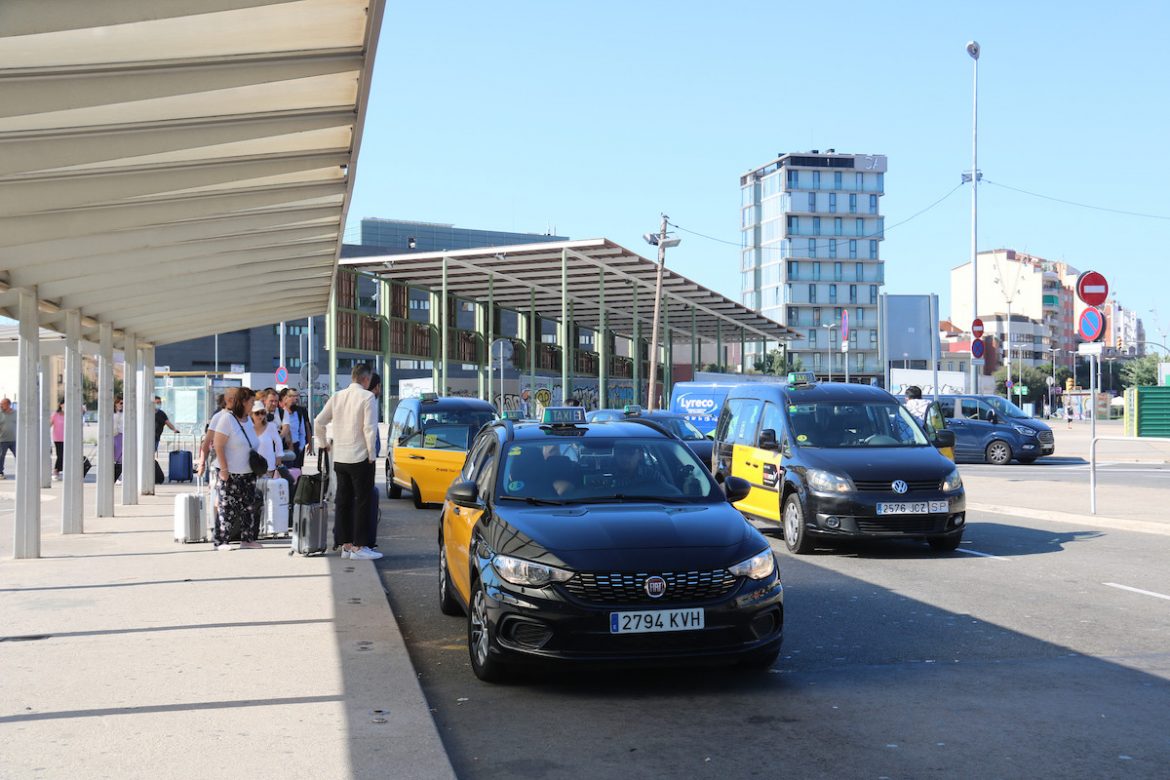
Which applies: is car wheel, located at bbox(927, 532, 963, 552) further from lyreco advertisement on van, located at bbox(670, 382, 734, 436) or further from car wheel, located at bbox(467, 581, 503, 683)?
lyreco advertisement on van, located at bbox(670, 382, 734, 436)

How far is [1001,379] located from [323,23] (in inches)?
5527

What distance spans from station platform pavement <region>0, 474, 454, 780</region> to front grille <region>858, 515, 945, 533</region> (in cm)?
494

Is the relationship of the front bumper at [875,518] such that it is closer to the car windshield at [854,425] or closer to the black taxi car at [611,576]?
the car windshield at [854,425]

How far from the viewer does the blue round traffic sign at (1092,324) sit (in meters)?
17.7

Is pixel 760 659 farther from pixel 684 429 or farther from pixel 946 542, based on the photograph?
pixel 684 429

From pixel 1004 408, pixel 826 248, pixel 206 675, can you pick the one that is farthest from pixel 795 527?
pixel 826 248

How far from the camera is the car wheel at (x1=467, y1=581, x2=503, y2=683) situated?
263 inches

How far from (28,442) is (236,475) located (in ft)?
7.20

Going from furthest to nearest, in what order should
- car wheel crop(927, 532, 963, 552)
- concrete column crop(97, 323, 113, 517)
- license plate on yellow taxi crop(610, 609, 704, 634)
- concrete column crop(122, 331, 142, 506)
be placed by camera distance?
concrete column crop(122, 331, 142, 506) < concrete column crop(97, 323, 113, 517) < car wheel crop(927, 532, 963, 552) < license plate on yellow taxi crop(610, 609, 704, 634)

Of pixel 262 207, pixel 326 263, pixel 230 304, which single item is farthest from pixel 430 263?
pixel 262 207

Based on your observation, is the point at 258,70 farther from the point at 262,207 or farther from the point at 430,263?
the point at 430,263

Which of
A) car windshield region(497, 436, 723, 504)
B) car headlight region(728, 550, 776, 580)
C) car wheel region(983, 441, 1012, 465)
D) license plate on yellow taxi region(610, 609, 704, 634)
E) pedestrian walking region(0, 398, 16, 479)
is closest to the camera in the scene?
license plate on yellow taxi region(610, 609, 704, 634)

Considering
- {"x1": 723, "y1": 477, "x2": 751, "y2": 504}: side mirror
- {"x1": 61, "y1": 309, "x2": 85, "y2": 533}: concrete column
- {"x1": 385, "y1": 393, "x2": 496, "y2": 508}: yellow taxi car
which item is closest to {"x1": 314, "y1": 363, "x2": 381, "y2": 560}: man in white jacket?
{"x1": 61, "y1": 309, "x2": 85, "y2": 533}: concrete column

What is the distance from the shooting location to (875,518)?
12219mm
